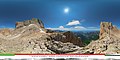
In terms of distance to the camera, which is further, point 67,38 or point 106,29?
point 67,38

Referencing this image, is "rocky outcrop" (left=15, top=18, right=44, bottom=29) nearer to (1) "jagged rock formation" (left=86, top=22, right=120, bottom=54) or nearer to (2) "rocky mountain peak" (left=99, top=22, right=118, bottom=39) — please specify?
(1) "jagged rock formation" (left=86, top=22, right=120, bottom=54)

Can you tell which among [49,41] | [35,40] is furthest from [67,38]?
[35,40]

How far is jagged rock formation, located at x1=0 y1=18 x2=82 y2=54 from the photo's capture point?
20.8 feet

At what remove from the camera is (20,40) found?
21.0 ft

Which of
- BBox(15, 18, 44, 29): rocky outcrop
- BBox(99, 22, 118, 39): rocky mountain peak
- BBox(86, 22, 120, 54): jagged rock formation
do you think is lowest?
BBox(86, 22, 120, 54): jagged rock formation

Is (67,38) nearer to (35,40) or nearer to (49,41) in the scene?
(49,41)

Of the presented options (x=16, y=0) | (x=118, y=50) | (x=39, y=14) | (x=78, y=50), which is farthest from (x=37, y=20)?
(x=118, y=50)

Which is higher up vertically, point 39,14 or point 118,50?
point 39,14

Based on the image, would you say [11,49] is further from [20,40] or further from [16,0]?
[16,0]

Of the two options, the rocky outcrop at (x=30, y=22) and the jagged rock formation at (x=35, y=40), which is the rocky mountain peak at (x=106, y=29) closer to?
the jagged rock formation at (x=35, y=40)

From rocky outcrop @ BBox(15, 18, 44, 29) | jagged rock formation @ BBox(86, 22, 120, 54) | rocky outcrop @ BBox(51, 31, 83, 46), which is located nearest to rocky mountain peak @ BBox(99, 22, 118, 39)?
jagged rock formation @ BBox(86, 22, 120, 54)

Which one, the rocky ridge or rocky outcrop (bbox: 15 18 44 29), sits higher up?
rocky outcrop (bbox: 15 18 44 29)

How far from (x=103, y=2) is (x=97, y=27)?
47 cm

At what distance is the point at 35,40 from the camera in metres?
6.41
